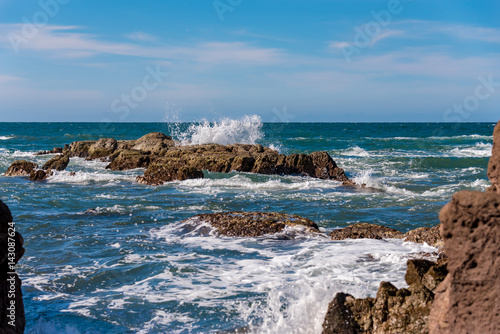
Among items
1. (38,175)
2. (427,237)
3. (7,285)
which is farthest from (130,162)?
(7,285)

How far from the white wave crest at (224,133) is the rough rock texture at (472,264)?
2225cm

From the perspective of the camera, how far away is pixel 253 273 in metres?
6.07

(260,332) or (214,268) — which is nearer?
(260,332)

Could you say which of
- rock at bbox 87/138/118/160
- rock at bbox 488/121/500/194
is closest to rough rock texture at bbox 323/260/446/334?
rock at bbox 488/121/500/194

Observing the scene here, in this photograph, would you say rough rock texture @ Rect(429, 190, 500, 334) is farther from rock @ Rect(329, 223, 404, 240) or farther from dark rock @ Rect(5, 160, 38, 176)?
dark rock @ Rect(5, 160, 38, 176)

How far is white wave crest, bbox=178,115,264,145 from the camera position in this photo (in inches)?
993

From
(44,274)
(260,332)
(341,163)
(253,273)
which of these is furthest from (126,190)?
(341,163)

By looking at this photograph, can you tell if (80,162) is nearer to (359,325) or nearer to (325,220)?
(325,220)

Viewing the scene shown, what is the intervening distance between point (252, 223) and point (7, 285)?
16.6ft

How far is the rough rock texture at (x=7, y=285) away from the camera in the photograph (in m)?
3.42

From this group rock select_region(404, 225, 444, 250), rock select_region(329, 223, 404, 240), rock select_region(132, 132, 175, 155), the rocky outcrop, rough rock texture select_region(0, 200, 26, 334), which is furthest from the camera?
rock select_region(132, 132, 175, 155)

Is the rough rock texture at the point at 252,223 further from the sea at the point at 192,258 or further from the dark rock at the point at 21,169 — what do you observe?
the dark rock at the point at 21,169

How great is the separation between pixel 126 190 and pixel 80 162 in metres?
10.0

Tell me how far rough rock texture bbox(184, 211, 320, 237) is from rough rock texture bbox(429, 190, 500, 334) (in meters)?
4.97
